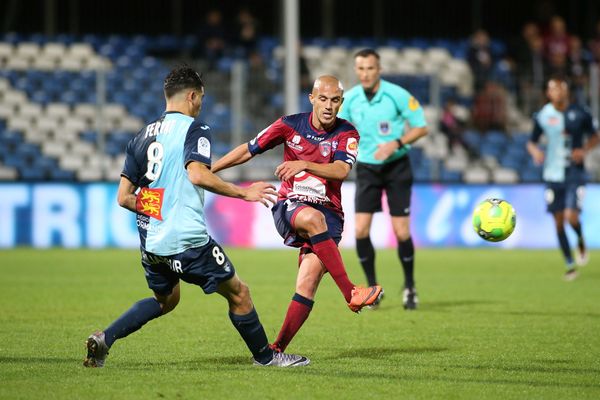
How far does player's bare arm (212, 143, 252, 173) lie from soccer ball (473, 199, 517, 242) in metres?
2.34

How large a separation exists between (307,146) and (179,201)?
1.19 metres

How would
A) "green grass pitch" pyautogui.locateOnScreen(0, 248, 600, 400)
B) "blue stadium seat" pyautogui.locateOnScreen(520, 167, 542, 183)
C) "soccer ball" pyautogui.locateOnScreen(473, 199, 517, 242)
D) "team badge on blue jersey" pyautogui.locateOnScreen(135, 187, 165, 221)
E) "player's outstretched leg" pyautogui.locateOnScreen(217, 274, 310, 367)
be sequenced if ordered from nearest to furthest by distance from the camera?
"green grass pitch" pyautogui.locateOnScreen(0, 248, 600, 400)
"team badge on blue jersey" pyautogui.locateOnScreen(135, 187, 165, 221)
"player's outstretched leg" pyautogui.locateOnScreen(217, 274, 310, 367)
"soccer ball" pyautogui.locateOnScreen(473, 199, 517, 242)
"blue stadium seat" pyautogui.locateOnScreen(520, 167, 542, 183)

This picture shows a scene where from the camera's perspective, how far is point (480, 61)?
21281 mm

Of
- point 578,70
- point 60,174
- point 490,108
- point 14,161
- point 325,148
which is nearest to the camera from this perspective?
point 325,148

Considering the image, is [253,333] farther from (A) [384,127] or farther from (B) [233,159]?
(A) [384,127]

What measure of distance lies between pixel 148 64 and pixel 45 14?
A: 16.5 ft

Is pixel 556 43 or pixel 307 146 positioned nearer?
pixel 307 146

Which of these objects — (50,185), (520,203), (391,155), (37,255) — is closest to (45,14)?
(50,185)

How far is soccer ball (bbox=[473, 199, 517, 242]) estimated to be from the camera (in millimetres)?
8461

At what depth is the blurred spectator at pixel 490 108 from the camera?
1967cm

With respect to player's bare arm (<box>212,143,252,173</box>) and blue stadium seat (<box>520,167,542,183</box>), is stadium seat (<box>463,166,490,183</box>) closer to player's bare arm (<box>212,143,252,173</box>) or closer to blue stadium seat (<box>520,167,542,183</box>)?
blue stadium seat (<box>520,167,542,183</box>)

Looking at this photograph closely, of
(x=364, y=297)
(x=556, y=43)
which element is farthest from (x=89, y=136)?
(x=364, y=297)

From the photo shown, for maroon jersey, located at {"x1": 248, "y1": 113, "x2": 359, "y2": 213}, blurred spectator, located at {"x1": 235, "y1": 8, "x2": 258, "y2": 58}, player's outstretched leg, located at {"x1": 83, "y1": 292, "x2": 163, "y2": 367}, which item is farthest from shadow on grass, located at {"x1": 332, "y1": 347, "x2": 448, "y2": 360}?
blurred spectator, located at {"x1": 235, "y1": 8, "x2": 258, "y2": 58}

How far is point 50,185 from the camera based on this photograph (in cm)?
1812
